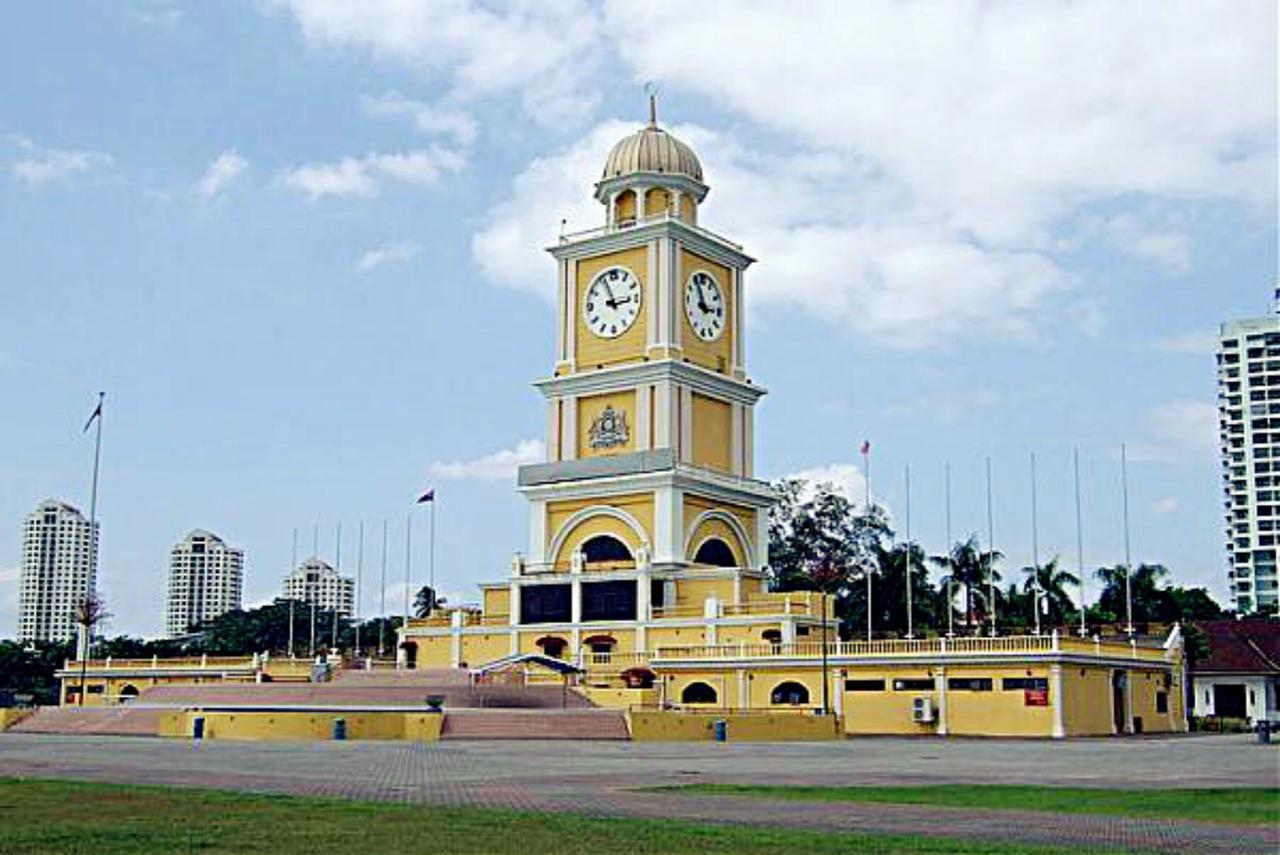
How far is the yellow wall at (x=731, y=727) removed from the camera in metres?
46.8

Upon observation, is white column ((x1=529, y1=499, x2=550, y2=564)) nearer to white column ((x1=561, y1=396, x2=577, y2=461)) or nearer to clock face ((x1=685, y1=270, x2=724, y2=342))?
white column ((x1=561, y1=396, x2=577, y2=461))

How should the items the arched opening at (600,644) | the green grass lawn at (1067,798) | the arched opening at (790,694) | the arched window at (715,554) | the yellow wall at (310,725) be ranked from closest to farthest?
the green grass lawn at (1067,798) < the yellow wall at (310,725) < the arched opening at (790,694) < the arched opening at (600,644) < the arched window at (715,554)

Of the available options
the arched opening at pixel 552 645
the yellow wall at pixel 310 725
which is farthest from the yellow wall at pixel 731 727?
the arched opening at pixel 552 645

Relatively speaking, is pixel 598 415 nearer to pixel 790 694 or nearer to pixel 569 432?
pixel 569 432

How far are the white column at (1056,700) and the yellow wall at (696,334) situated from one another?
1067 inches

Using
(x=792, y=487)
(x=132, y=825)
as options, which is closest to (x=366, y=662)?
(x=792, y=487)

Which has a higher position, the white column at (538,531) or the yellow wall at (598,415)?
the yellow wall at (598,415)

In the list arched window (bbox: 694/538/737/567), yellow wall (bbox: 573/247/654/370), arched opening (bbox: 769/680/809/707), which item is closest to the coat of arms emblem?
yellow wall (bbox: 573/247/654/370)

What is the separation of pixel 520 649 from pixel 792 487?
2793 cm

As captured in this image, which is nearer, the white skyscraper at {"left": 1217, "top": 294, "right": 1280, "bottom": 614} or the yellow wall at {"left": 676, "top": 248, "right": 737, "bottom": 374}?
the yellow wall at {"left": 676, "top": 248, "right": 737, "bottom": 374}

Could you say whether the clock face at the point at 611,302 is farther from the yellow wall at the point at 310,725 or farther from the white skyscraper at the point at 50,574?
the white skyscraper at the point at 50,574

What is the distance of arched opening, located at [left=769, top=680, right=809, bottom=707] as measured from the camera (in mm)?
58531

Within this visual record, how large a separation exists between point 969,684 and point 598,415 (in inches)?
1011

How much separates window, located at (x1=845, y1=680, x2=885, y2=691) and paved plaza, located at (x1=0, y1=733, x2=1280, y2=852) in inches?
448
